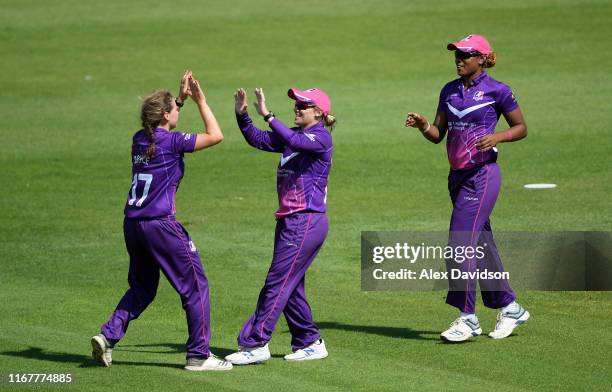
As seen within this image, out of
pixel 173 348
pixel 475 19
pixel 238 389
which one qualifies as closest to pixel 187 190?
pixel 173 348

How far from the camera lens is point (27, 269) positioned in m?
13.9

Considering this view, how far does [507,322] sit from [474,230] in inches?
34.3

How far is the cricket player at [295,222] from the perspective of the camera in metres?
9.77

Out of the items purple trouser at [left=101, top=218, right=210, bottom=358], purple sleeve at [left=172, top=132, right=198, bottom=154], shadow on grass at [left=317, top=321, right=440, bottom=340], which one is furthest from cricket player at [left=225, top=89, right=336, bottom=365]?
shadow on grass at [left=317, top=321, right=440, bottom=340]

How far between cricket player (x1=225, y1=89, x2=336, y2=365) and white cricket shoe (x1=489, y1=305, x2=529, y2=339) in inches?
66.1

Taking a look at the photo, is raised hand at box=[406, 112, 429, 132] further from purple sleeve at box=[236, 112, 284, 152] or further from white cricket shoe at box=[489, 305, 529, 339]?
white cricket shoe at box=[489, 305, 529, 339]

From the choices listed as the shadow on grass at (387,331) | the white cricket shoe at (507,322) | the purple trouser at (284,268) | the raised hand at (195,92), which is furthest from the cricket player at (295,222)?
the white cricket shoe at (507,322)

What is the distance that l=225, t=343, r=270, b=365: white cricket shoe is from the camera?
971 cm

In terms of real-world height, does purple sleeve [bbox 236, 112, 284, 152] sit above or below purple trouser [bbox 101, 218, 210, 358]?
above

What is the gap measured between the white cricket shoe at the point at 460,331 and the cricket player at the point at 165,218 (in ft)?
6.61

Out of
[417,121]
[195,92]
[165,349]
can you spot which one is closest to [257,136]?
[195,92]

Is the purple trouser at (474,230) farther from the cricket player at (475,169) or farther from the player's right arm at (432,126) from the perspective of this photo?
the player's right arm at (432,126)

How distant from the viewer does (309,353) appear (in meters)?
9.92

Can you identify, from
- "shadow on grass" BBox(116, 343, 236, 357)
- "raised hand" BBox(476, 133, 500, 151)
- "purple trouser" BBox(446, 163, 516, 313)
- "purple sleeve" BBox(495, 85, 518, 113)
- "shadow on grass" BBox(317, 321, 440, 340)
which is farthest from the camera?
"shadow on grass" BBox(317, 321, 440, 340)
